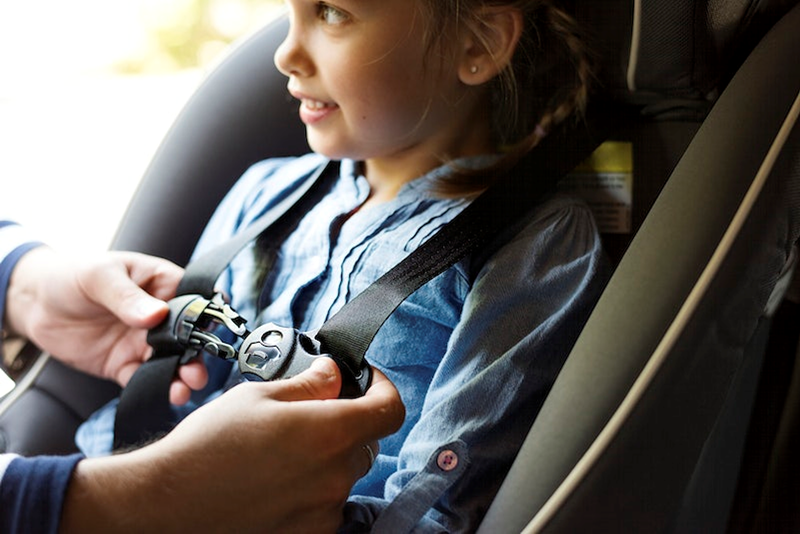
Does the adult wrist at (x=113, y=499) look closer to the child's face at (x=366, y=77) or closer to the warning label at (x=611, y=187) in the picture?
the child's face at (x=366, y=77)

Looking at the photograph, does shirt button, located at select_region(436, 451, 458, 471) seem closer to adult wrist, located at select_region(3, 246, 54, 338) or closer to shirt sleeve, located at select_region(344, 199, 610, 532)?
shirt sleeve, located at select_region(344, 199, 610, 532)

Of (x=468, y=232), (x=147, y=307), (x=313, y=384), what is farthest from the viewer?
(x=147, y=307)

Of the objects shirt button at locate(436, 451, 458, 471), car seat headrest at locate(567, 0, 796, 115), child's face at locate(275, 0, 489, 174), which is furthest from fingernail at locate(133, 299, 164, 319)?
car seat headrest at locate(567, 0, 796, 115)

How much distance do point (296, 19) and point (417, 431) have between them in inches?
16.0

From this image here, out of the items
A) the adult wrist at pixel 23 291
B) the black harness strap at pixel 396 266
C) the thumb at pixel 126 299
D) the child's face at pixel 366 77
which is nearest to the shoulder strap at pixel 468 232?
the black harness strap at pixel 396 266

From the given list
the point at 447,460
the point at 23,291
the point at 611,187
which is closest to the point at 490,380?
the point at 447,460

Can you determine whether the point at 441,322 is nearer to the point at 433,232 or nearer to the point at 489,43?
the point at 433,232

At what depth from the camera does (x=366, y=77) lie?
35.0 inches

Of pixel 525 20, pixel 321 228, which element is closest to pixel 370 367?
pixel 321 228

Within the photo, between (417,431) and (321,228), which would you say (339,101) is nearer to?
(321,228)

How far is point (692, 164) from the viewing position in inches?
30.1

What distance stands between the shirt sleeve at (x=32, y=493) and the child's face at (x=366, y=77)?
1.43 feet

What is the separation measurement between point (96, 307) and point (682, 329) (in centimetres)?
60

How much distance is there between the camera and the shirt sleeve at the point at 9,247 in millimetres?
961
